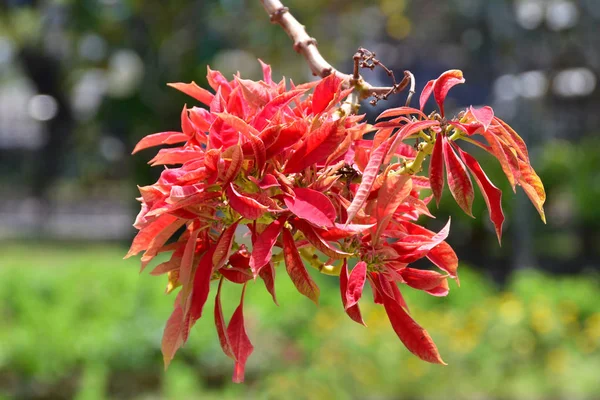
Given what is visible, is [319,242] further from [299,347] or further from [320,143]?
[299,347]

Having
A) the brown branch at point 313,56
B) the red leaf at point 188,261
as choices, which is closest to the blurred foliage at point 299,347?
the brown branch at point 313,56

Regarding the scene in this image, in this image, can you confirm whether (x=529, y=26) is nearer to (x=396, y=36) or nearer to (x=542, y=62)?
(x=542, y=62)

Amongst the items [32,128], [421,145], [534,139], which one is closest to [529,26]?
[534,139]

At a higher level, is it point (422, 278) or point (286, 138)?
point (286, 138)

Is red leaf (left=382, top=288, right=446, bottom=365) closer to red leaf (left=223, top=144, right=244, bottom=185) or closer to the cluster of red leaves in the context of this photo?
the cluster of red leaves

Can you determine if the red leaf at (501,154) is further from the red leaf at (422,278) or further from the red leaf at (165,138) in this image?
the red leaf at (165,138)

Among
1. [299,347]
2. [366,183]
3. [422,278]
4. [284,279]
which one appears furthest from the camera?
[284,279]

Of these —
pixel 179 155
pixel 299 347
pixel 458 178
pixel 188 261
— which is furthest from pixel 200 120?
pixel 299 347
